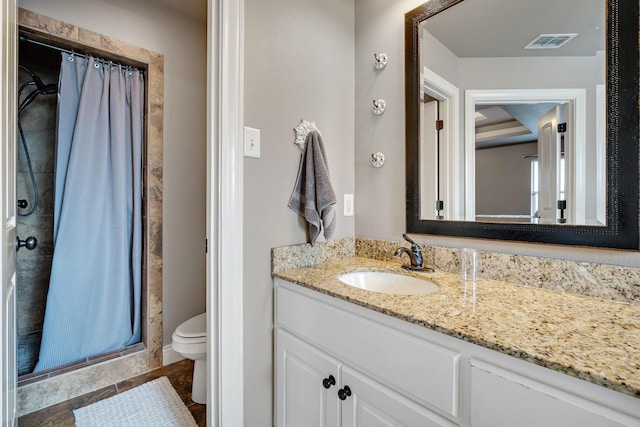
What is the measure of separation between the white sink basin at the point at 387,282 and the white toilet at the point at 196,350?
0.93 m

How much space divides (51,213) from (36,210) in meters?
0.10

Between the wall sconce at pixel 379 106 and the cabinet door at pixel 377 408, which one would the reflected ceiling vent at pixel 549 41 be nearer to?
the wall sconce at pixel 379 106

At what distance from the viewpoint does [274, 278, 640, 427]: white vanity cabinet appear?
566mm

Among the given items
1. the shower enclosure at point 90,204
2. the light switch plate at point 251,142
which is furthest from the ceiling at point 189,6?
the light switch plate at point 251,142

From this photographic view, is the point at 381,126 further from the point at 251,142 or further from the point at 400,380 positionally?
the point at 400,380

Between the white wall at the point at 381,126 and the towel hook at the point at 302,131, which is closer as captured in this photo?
the towel hook at the point at 302,131

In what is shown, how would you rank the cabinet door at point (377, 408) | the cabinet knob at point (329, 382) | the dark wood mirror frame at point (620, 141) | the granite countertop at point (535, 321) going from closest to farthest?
the granite countertop at point (535, 321)
the cabinet door at point (377, 408)
the dark wood mirror frame at point (620, 141)
the cabinet knob at point (329, 382)

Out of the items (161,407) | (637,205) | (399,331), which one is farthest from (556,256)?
(161,407)

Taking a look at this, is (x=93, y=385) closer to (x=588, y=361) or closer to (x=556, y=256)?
(x=588, y=361)

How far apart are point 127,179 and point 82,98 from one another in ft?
1.75

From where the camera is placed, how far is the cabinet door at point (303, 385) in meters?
1.04

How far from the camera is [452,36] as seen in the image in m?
1.31

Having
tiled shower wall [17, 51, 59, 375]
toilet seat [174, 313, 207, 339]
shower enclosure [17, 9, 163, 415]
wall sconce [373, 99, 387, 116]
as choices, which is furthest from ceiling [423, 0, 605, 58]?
tiled shower wall [17, 51, 59, 375]

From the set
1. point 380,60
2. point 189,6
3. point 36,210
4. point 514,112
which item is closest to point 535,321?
point 514,112
